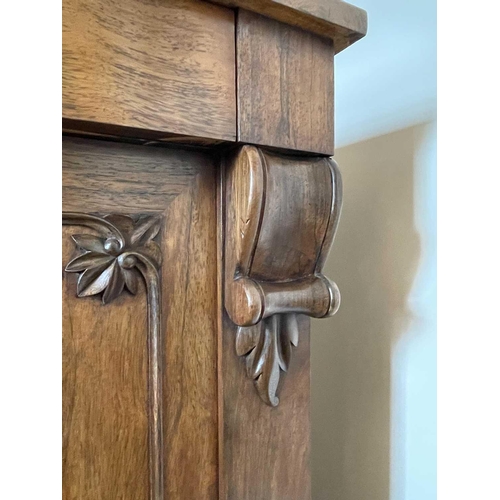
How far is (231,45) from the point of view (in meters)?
0.40

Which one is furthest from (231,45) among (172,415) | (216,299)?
(172,415)

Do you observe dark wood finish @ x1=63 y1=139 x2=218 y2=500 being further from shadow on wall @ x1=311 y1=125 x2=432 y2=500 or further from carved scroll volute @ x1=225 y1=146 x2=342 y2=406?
shadow on wall @ x1=311 y1=125 x2=432 y2=500

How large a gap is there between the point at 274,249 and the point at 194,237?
79 mm

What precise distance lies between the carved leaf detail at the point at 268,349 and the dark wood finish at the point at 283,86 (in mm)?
186

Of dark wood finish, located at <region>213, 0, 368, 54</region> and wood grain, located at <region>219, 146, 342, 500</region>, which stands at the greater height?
dark wood finish, located at <region>213, 0, 368, 54</region>

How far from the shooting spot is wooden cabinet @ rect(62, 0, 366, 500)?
355mm

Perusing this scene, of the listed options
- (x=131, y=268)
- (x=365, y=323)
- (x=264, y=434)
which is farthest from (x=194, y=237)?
(x=365, y=323)

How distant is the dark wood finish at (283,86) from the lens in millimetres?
409

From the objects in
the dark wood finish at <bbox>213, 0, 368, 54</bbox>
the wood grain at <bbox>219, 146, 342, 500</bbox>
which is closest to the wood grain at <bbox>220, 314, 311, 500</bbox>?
the wood grain at <bbox>219, 146, 342, 500</bbox>

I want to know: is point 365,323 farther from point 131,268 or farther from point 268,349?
point 131,268
